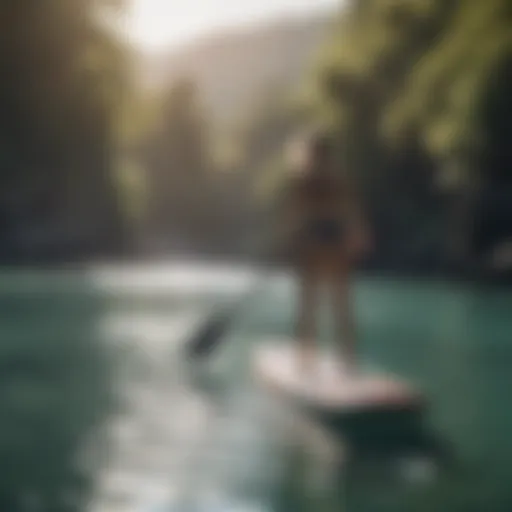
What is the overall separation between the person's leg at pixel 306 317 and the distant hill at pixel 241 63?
0.78 ft

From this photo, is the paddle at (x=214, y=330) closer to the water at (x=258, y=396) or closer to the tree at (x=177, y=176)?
the water at (x=258, y=396)

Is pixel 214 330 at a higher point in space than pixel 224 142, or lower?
lower

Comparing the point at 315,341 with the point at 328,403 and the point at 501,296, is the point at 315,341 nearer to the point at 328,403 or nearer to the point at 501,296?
the point at 328,403

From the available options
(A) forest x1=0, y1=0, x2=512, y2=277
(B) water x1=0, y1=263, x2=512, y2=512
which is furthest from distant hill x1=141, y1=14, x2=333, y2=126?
(B) water x1=0, y1=263, x2=512, y2=512

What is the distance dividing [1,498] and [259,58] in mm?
630

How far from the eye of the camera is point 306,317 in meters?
1.28

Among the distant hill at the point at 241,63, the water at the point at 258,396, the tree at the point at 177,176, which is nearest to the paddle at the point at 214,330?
the water at the point at 258,396

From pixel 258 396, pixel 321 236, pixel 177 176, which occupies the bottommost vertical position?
pixel 258 396

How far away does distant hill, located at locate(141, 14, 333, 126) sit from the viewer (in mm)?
1309

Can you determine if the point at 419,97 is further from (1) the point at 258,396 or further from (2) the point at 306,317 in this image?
(1) the point at 258,396

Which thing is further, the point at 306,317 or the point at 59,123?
the point at 59,123

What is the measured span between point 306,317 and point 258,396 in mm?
Result: 115

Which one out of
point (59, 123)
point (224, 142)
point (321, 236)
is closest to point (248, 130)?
point (224, 142)

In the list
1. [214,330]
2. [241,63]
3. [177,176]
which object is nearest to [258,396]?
[214,330]
